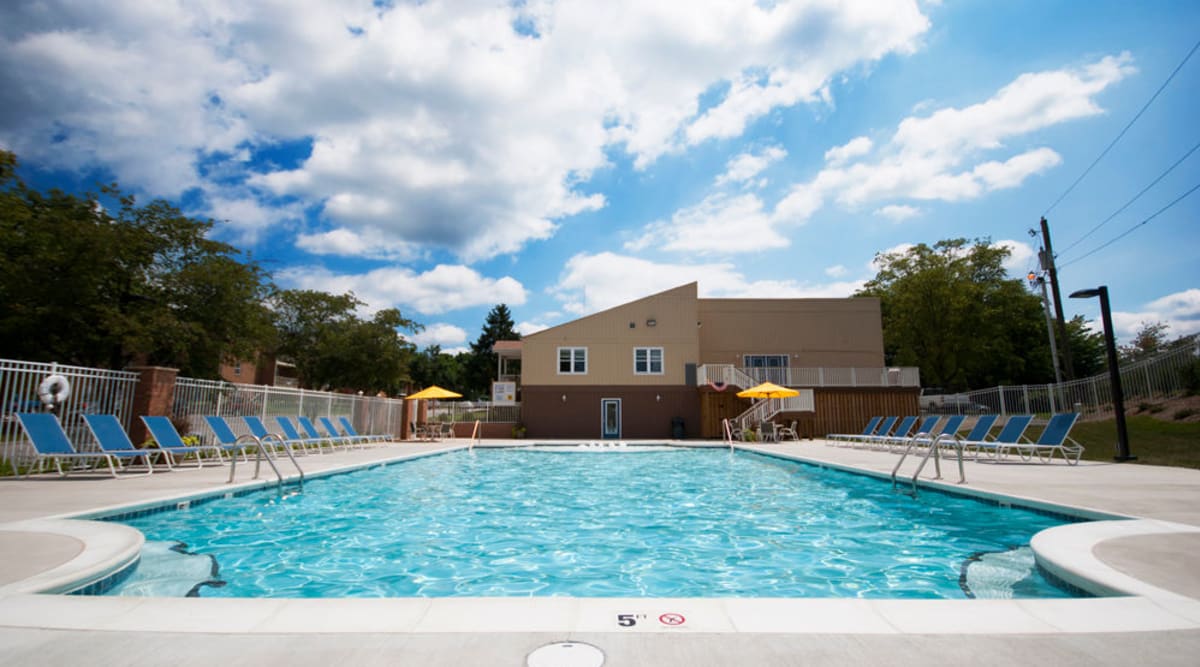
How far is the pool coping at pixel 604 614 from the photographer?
2580mm

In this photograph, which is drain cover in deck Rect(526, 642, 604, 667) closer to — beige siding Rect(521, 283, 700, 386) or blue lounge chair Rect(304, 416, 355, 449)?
blue lounge chair Rect(304, 416, 355, 449)

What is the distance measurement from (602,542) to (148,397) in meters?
9.61

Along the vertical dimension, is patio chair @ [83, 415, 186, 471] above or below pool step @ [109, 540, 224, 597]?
above

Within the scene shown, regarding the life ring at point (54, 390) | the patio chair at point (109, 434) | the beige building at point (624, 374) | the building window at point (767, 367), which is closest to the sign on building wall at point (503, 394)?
the beige building at point (624, 374)

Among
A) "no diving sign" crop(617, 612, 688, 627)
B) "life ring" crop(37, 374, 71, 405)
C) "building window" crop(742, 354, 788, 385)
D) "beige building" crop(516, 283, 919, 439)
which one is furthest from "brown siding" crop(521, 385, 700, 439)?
"no diving sign" crop(617, 612, 688, 627)

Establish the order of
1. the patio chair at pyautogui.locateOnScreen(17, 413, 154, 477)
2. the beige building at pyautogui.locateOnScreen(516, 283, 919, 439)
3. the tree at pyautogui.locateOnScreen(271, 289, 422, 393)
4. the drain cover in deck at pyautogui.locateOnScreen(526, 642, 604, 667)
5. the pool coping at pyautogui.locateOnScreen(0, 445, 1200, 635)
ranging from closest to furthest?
the drain cover in deck at pyautogui.locateOnScreen(526, 642, 604, 667) → the pool coping at pyautogui.locateOnScreen(0, 445, 1200, 635) → the patio chair at pyautogui.locateOnScreen(17, 413, 154, 477) → the beige building at pyautogui.locateOnScreen(516, 283, 919, 439) → the tree at pyautogui.locateOnScreen(271, 289, 422, 393)

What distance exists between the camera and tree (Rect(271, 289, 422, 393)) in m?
37.6

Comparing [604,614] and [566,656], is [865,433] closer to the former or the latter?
[604,614]

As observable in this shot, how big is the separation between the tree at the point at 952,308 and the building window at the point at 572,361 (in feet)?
69.0

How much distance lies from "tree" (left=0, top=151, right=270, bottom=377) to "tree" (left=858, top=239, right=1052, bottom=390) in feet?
113

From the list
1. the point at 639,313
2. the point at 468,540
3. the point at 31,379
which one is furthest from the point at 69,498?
the point at 639,313

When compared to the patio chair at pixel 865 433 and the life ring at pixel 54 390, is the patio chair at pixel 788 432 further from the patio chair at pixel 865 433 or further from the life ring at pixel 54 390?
the life ring at pixel 54 390

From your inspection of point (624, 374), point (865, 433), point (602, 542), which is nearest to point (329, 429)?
point (602, 542)

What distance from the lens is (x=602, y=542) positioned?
594 cm
